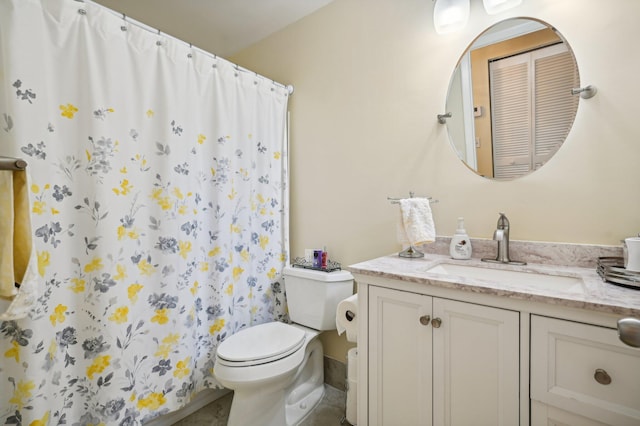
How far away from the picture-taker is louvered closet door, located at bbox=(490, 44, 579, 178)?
1166 mm

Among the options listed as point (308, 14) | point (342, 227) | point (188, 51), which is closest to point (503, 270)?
point (342, 227)

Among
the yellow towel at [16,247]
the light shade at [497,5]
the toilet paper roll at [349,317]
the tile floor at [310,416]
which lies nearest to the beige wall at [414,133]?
the light shade at [497,5]

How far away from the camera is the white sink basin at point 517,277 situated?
100 centimetres

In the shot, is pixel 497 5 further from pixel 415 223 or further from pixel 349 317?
pixel 349 317

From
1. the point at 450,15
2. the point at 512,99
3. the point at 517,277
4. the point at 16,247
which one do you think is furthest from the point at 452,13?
the point at 16,247

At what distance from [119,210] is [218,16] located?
1.55 m

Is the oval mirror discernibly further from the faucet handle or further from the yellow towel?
the yellow towel

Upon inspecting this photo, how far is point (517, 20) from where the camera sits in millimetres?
1244

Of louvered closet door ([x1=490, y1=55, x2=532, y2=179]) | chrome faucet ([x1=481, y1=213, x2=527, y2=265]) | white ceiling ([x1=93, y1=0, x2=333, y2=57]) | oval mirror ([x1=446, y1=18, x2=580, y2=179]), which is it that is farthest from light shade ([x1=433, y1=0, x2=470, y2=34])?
chrome faucet ([x1=481, y1=213, x2=527, y2=265])

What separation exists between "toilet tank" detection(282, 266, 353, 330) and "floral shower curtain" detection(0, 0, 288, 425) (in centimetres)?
32

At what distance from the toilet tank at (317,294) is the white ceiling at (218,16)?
1.70 m

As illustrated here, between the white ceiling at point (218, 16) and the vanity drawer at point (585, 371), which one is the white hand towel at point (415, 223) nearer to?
the vanity drawer at point (585, 371)

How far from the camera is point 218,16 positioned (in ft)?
6.59

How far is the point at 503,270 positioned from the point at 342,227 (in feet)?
2.95
